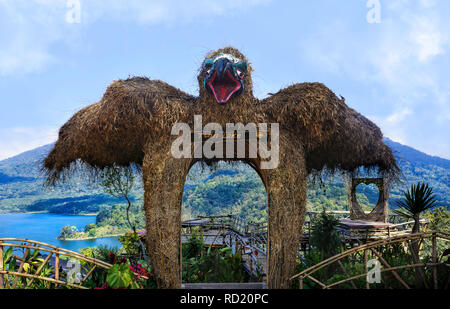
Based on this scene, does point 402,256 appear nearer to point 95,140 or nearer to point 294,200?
point 294,200

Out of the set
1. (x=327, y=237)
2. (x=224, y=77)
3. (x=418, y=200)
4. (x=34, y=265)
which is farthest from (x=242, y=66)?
(x=34, y=265)

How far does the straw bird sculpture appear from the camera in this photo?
252 inches

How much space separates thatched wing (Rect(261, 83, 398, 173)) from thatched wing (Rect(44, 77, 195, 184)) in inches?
93.9

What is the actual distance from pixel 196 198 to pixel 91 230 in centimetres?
1134

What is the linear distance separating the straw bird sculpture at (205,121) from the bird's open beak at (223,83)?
0.02 m

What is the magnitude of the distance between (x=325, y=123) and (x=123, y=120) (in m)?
4.80

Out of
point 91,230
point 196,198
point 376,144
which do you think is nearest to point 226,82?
point 376,144

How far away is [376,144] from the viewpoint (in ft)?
25.8

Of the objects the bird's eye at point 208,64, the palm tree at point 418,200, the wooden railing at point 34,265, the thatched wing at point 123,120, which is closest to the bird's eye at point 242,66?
the bird's eye at point 208,64

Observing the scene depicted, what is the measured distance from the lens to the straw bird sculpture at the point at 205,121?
21.0ft

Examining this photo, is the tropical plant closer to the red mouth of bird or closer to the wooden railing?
the red mouth of bird

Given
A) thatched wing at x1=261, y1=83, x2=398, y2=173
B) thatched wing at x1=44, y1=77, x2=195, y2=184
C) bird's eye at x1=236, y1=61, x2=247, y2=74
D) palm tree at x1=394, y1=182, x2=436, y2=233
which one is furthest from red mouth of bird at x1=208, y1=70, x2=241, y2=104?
palm tree at x1=394, y1=182, x2=436, y2=233

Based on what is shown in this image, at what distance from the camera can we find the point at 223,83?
6.72 m

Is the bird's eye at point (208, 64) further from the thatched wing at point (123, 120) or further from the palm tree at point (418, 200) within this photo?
the palm tree at point (418, 200)
